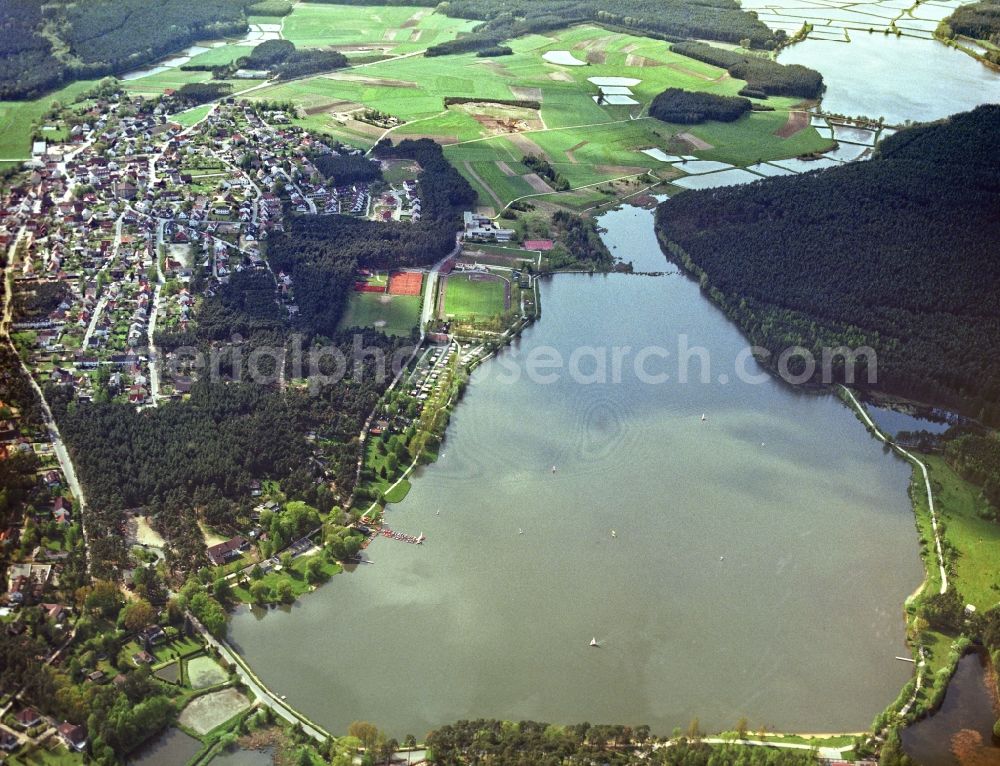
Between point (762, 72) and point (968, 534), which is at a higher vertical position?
point (762, 72)

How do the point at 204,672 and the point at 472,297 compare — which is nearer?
the point at 204,672

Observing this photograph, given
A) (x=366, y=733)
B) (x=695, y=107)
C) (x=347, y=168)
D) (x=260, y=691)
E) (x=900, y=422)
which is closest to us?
(x=366, y=733)

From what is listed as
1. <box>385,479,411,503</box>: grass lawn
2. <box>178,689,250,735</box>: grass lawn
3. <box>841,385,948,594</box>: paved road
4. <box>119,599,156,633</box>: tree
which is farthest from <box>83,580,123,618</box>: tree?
<box>841,385,948,594</box>: paved road

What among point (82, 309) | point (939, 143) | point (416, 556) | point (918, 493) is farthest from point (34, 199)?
point (939, 143)

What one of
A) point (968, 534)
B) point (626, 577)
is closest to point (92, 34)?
point (626, 577)

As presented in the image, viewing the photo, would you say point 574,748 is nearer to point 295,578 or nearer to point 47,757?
point 295,578

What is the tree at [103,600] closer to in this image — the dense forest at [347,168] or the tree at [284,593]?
the tree at [284,593]

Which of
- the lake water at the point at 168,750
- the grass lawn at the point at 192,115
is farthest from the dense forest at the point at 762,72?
the lake water at the point at 168,750
